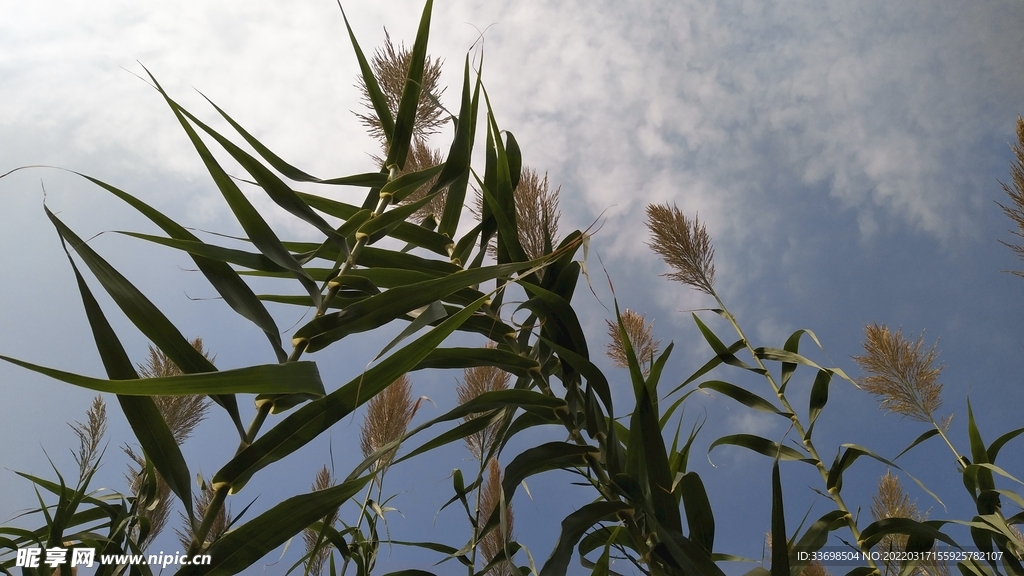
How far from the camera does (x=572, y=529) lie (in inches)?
15.6

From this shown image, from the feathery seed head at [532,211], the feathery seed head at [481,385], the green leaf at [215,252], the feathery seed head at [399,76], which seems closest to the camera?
the green leaf at [215,252]

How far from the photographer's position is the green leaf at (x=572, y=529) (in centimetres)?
37

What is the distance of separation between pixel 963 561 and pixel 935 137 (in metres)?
6.98

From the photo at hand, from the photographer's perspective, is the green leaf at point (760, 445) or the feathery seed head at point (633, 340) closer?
the green leaf at point (760, 445)

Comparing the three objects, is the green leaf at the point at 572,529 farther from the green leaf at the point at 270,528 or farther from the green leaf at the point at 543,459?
the green leaf at the point at 270,528

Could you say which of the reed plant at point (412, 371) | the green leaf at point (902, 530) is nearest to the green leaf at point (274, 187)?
the reed plant at point (412, 371)

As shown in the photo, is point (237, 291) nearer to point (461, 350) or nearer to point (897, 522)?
point (461, 350)

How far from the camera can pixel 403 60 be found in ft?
3.37

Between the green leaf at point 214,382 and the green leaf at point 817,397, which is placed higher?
the green leaf at point 817,397

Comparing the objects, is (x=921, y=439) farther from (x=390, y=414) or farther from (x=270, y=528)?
(x=390, y=414)

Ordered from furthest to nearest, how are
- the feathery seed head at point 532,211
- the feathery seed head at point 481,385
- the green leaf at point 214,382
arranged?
the feathery seed head at point 481,385 < the feathery seed head at point 532,211 < the green leaf at point 214,382

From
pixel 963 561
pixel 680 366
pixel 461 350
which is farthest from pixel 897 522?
pixel 680 366

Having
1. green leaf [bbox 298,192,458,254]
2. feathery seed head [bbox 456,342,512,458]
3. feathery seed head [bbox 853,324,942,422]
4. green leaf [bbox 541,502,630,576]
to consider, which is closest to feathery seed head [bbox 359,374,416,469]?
feathery seed head [bbox 456,342,512,458]

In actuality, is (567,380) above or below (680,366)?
below
